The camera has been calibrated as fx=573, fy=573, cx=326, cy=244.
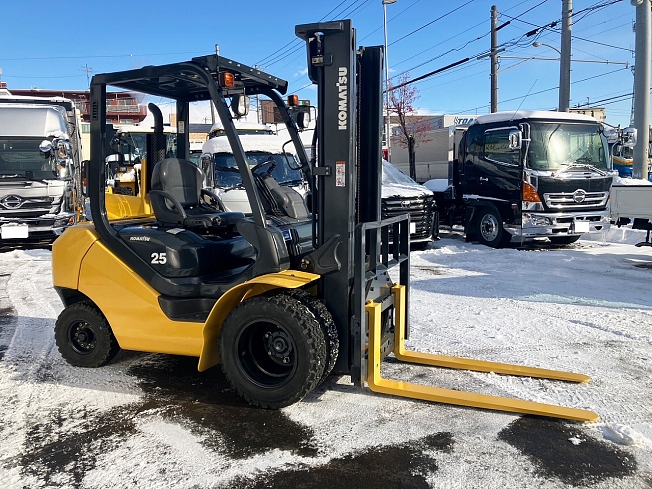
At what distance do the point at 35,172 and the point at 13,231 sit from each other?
1402mm

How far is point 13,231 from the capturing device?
38.6 ft

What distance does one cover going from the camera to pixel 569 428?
3.67 metres

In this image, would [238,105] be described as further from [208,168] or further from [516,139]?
[516,139]

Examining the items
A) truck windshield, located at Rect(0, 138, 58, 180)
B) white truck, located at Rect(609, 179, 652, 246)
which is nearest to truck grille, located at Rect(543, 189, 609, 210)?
white truck, located at Rect(609, 179, 652, 246)

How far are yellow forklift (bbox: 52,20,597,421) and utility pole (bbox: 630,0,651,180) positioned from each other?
13796 mm

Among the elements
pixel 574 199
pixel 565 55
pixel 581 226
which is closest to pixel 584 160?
pixel 574 199

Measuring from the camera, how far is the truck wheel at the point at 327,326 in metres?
3.86

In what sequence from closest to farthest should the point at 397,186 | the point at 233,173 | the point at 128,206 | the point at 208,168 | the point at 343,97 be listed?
the point at 343,97, the point at 128,206, the point at 233,173, the point at 208,168, the point at 397,186

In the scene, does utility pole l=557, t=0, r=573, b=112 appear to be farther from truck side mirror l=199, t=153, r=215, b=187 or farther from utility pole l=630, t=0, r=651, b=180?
truck side mirror l=199, t=153, r=215, b=187

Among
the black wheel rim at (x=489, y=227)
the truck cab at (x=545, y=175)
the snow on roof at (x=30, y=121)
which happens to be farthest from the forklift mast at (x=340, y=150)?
the snow on roof at (x=30, y=121)

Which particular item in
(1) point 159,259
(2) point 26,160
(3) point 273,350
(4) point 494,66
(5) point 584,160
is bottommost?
(3) point 273,350

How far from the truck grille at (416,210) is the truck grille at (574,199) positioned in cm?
239

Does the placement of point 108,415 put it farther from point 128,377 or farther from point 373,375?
point 373,375

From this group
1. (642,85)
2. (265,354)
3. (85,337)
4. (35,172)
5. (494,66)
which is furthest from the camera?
(494,66)
